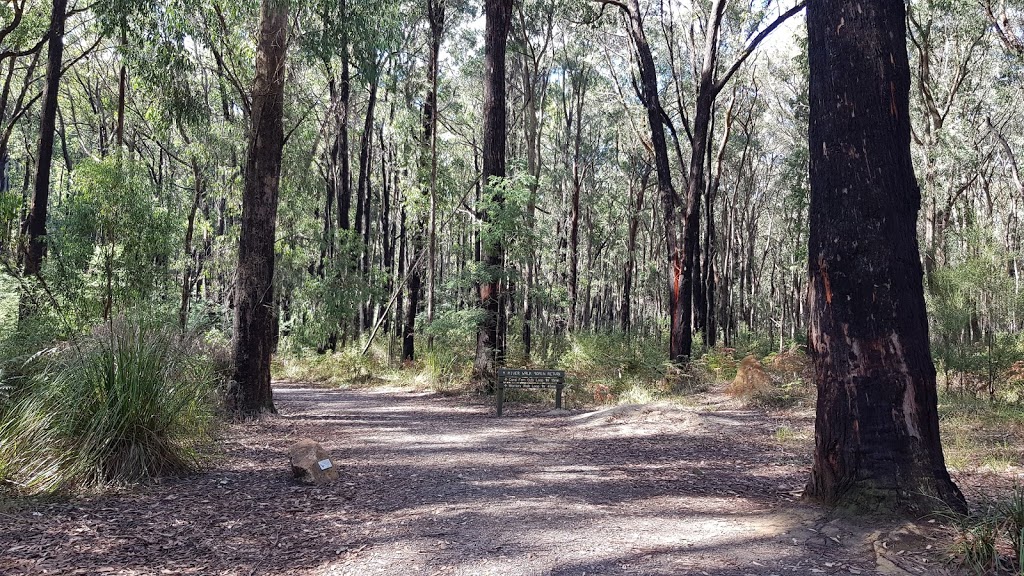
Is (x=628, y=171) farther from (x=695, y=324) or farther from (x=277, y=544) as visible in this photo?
(x=277, y=544)

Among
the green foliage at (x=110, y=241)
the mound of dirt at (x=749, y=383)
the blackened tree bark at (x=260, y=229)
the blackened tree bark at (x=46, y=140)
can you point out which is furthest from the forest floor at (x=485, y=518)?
the blackened tree bark at (x=46, y=140)

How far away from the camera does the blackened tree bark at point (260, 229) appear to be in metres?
8.28

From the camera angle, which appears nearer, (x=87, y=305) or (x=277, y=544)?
(x=277, y=544)

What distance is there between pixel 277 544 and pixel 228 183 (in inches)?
725

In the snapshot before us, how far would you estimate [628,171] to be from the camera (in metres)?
32.7

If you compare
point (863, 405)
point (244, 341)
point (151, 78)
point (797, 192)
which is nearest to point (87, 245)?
point (151, 78)

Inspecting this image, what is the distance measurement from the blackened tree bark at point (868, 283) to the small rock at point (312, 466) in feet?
12.8

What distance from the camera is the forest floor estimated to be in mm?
3254

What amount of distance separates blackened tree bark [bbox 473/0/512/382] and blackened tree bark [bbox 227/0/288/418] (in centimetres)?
381

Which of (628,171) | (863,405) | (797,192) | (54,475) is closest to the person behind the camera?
(863,405)

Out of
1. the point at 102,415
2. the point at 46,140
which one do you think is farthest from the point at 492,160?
the point at 102,415

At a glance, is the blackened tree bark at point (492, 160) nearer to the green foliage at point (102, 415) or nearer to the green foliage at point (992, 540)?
the green foliage at point (102, 415)

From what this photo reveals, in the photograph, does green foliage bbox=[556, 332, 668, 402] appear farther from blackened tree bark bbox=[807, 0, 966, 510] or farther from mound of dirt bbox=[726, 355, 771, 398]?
blackened tree bark bbox=[807, 0, 966, 510]

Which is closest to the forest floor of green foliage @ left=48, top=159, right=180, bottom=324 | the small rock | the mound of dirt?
the small rock
